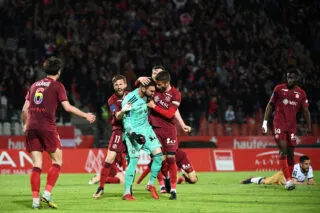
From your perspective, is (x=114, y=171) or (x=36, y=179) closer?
(x=36, y=179)

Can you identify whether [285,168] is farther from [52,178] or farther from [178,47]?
[178,47]

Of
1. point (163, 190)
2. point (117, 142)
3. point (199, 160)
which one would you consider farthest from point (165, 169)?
point (199, 160)

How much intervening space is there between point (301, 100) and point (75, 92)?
43.6 ft

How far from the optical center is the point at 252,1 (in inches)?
1324

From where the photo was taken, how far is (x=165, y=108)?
1388cm

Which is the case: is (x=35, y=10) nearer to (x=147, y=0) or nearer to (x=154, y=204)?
(x=147, y=0)

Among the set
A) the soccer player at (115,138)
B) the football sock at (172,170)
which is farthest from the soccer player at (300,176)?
the soccer player at (115,138)

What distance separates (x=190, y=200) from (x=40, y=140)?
10.1 ft

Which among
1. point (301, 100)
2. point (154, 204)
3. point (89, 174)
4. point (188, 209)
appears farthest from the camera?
point (89, 174)

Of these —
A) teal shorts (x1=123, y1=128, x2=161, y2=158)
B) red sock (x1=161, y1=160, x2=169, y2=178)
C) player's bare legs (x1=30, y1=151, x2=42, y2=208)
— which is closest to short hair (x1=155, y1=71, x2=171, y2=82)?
teal shorts (x1=123, y1=128, x2=161, y2=158)

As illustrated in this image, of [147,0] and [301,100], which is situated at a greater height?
[147,0]

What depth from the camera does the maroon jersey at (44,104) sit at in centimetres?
1144

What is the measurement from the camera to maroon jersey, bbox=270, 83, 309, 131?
52.3 feet

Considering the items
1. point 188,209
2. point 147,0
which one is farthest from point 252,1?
point 188,209
